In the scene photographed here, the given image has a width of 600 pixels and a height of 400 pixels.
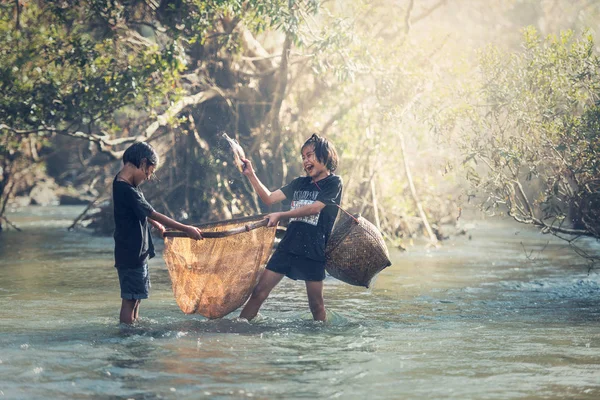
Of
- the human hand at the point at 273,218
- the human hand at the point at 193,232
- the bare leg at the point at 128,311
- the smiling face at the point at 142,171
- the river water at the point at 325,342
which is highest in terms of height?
the smiling face at the point at 142,171

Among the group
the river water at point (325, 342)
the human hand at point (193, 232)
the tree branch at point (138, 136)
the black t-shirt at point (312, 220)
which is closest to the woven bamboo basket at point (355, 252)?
the black t-shirt at point (312, 220)

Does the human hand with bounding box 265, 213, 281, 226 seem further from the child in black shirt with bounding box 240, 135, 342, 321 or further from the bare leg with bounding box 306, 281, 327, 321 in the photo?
the bare leg with bounding box 306, 281, 327, 321

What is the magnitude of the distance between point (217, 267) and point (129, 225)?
34.9 inches

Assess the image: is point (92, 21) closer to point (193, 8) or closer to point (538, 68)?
point (193, 8)

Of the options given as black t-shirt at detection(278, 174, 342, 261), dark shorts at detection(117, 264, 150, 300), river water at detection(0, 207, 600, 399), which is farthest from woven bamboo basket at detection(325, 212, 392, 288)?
dark shorts at detection(117, 264, 150, 300)

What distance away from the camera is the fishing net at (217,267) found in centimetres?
770

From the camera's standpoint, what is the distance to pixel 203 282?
7711mm

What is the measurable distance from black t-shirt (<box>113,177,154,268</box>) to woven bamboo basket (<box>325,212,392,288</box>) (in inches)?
62.1

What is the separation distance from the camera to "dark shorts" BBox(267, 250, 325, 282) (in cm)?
746

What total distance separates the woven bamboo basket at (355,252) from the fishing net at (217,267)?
1.84 ft

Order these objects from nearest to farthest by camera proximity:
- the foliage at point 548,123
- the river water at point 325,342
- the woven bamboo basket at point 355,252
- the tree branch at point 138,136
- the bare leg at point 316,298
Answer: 1. the river water at point 325,342
2. the bare leg at point 316,298
3. the woven bamboo basket at point 355,252
4. the foliage at point 548,123
5. the tree branch at point 138,136

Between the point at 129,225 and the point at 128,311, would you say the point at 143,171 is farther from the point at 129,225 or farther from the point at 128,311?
the point at 128,311

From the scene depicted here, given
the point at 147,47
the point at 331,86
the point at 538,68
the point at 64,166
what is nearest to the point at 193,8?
the point at 147,47

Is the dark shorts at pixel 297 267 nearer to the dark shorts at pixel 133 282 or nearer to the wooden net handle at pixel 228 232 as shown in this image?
the wooden net handle at pixel 228 232
